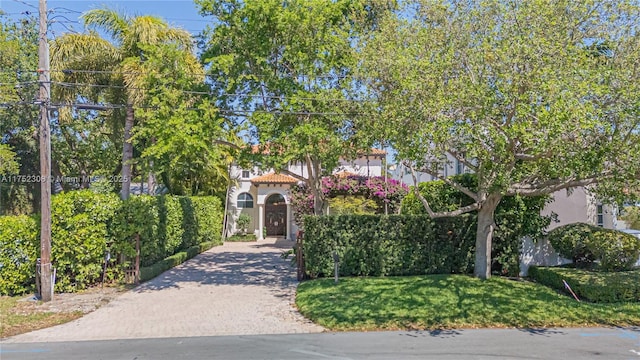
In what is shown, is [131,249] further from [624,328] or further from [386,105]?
[624,328]

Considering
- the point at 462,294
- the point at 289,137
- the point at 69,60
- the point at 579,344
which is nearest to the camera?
the point at 579,344

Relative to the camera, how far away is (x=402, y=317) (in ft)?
31.6

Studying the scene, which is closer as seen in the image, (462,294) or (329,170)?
(462,294)

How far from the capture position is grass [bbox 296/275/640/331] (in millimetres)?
9352

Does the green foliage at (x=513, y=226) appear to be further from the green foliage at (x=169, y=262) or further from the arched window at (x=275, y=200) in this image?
the arched window at (x=275, y=200)

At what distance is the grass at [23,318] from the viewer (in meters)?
9.46

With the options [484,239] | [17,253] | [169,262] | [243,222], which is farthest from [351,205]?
[17,253]

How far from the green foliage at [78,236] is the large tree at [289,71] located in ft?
15.5

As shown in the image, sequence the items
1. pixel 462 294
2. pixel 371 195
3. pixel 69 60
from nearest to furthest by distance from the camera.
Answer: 1. pixel 462 294
2. pixel 69 60
3. pixel 371 195

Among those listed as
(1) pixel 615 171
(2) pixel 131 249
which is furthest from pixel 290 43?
(1) pixel 615 171

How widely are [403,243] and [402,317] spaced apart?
5.01m

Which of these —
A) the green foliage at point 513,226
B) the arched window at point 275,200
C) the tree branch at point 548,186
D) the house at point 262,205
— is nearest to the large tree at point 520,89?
the tree branch at point 548,186

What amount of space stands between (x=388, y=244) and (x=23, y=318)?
9.77m

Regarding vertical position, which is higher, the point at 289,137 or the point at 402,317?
the point at 289,137
